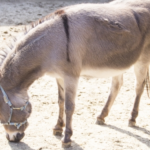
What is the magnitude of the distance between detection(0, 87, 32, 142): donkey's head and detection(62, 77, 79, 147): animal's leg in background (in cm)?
49

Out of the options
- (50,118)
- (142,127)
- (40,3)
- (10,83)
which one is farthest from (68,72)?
(40,3)

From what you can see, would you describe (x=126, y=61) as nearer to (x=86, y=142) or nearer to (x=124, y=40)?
(x=124, y=40)

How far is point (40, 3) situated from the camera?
1199 cm

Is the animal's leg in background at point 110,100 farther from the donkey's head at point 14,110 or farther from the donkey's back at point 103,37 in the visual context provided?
the donkey's head at point 14,110

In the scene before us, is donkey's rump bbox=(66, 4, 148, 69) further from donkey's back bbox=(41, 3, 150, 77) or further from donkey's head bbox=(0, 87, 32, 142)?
donkey's head bbox=(0, 87, 32, 142)

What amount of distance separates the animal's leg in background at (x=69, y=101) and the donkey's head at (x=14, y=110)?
19.3 inches

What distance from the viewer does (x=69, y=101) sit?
14.3ft

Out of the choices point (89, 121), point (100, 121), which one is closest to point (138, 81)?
point (100, 121)

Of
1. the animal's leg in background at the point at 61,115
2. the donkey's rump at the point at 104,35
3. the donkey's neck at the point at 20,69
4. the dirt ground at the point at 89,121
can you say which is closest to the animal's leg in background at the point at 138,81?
the dirt ground at the point at 89,121

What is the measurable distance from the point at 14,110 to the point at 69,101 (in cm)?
69

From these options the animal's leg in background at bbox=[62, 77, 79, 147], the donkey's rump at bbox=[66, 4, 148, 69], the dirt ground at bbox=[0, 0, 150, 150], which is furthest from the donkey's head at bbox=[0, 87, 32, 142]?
the donkey's rump at bbox=[66, 4, 148, 69]

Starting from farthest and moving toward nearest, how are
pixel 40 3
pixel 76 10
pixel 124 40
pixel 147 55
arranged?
pixel 40 3, pixel 147 55, pixel 124 40, pixel 76 10

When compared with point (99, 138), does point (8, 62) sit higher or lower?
higher

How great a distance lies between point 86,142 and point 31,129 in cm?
84
